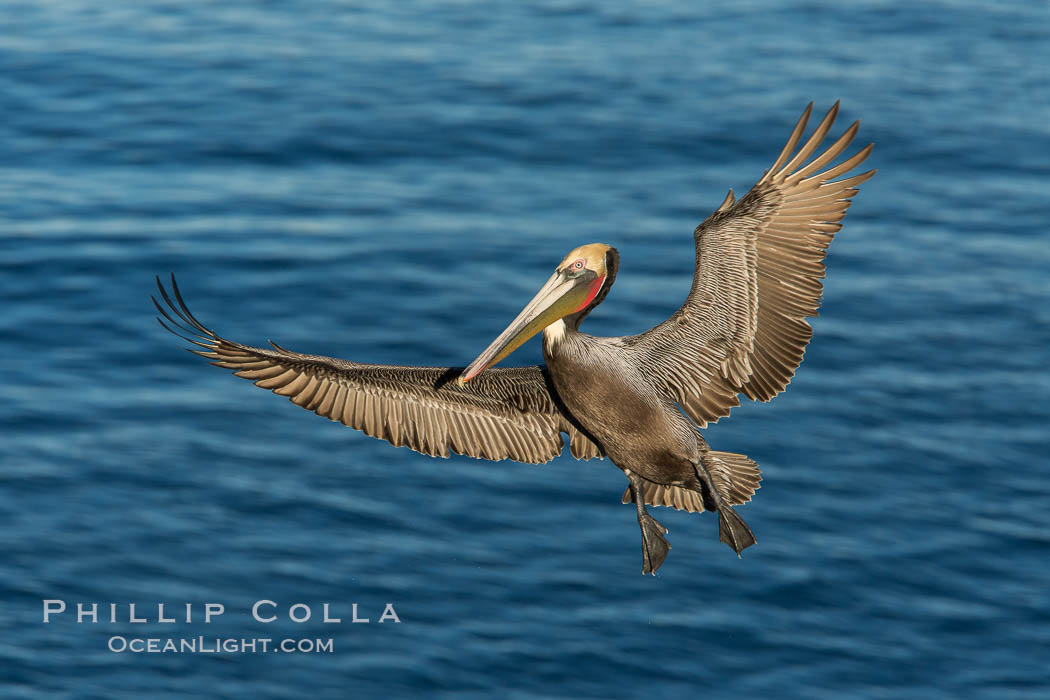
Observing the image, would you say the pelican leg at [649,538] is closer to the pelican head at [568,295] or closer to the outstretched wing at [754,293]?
the outstretched wing at [754,293]

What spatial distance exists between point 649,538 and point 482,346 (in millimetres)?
9620

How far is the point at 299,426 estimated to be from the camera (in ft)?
63.7

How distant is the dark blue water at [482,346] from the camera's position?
1650 cm

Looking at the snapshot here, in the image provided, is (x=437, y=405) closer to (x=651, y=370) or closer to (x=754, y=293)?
(x=651, y=370)

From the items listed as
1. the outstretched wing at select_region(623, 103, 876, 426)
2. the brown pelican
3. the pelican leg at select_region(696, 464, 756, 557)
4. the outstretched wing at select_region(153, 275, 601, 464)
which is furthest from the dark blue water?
the outstretched wing at select_region(623, 103, 876, 426)

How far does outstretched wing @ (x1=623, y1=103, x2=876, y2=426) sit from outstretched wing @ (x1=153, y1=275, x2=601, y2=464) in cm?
101

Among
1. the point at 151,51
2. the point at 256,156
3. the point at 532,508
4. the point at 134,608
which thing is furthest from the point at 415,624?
the point at 151,51

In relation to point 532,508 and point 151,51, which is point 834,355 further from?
point 151,51

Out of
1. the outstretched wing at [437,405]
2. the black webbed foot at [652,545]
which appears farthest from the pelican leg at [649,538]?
the outstretched wing at [437,405]

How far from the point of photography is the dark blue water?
16500 millimetres

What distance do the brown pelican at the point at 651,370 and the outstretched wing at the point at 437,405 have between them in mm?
10

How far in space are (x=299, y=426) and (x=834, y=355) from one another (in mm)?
7274

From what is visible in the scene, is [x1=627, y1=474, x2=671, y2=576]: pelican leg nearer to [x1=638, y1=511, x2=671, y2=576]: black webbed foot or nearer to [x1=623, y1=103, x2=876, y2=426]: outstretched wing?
[x1=638, y1=511, x2=671, y2=576]: black webbed foot

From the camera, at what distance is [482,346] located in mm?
19703
